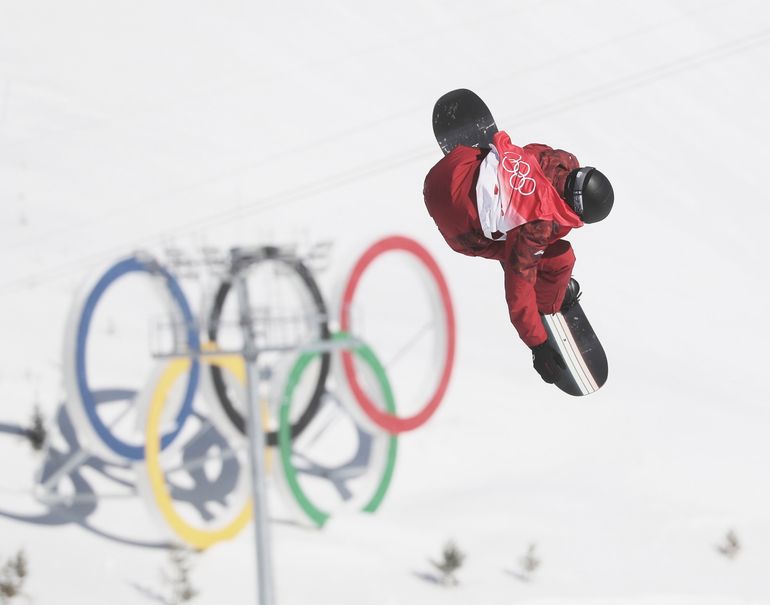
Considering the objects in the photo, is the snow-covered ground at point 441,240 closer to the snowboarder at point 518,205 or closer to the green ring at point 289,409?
the green ring at point 289,409

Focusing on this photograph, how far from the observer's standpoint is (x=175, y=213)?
4125 centimetres

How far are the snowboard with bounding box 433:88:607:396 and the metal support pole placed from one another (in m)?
16.8

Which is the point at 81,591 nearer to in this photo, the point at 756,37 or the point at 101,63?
the point at 101,63

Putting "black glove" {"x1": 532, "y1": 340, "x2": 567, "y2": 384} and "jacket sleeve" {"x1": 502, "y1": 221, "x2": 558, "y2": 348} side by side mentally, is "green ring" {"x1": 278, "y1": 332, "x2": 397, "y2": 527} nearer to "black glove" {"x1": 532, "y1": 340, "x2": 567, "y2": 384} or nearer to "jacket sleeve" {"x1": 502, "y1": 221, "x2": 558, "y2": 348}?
"black glove" {"x1": 532, "y1": 340, "x2": 567, "y2": 384}

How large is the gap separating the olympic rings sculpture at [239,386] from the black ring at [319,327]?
2 centimetres

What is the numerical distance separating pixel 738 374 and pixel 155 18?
28.4 metres

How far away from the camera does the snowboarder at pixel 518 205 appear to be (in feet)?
18.6

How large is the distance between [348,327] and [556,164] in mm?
20258

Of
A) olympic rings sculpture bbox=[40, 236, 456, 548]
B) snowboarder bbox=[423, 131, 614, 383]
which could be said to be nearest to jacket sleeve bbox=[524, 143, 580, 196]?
snowboarder bbox=[423, 131, 614, 383]

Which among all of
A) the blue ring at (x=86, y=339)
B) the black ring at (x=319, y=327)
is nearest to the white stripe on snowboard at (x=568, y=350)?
the black ring at (x=319, y=327)

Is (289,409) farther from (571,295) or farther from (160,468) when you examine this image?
(571,295)

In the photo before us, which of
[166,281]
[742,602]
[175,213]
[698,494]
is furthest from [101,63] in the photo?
[742,602]

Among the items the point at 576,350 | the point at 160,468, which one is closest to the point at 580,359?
the point at 576,350

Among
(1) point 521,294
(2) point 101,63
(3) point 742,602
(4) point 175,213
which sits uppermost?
(2) point 101,63
